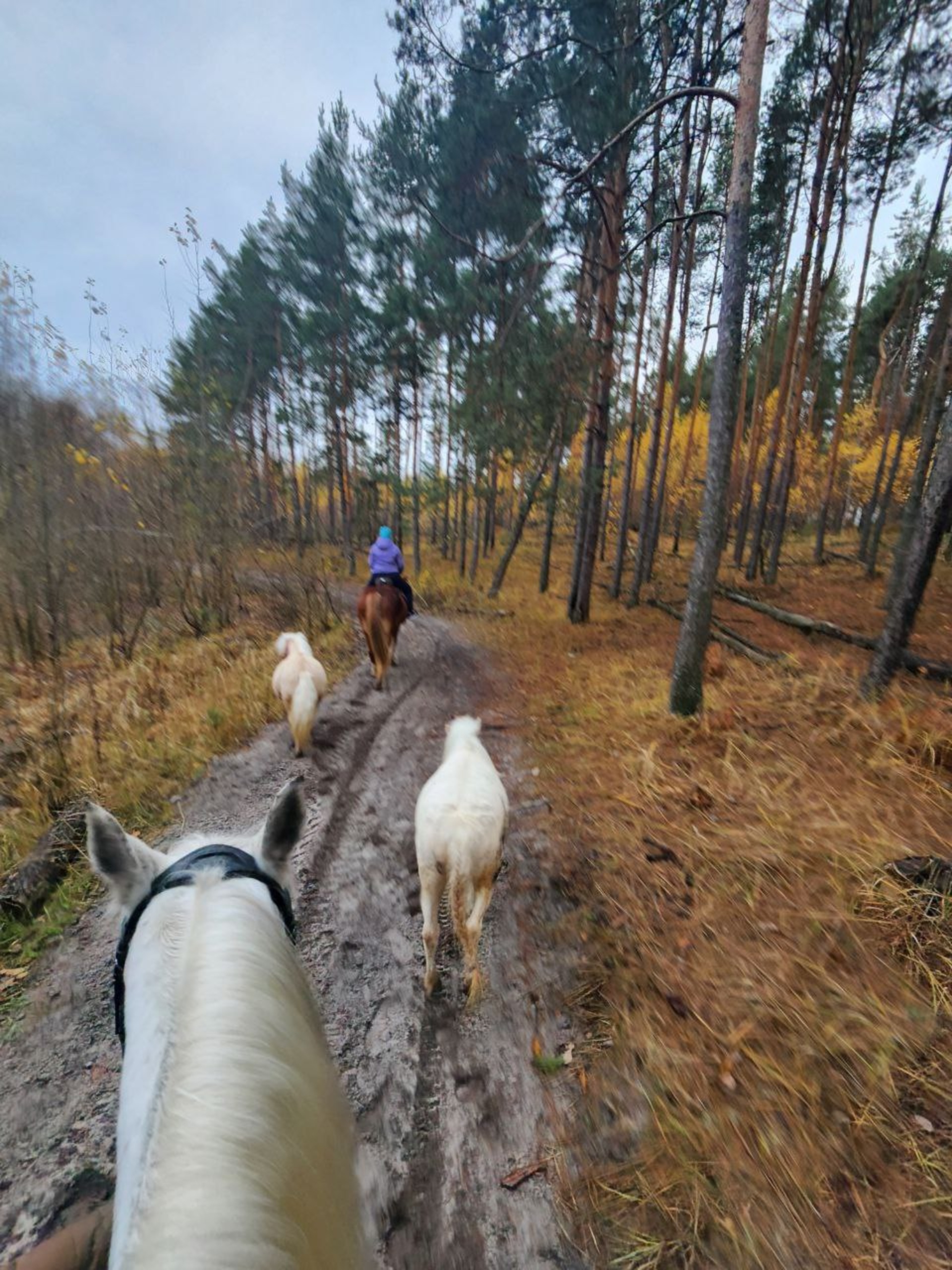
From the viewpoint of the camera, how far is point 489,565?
2422 centimetres

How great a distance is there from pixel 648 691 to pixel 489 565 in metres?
17.3

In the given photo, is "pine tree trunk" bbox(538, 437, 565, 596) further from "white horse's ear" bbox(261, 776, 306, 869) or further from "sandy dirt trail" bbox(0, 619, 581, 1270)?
"white horse's ear" bbox(261, 776, 306, 869)

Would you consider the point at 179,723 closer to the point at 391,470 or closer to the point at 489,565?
the point at 391,470

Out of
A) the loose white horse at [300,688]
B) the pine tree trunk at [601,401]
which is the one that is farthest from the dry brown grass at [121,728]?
the pine tree trunk at [601,401]

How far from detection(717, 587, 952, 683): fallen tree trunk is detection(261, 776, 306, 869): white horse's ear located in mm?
6207

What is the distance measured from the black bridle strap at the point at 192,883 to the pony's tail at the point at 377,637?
6.75 m

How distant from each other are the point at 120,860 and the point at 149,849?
2.9 inches

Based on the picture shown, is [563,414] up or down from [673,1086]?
up

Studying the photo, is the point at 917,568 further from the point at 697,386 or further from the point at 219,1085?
the point at 697,386

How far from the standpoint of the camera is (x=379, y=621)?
8.37 meters

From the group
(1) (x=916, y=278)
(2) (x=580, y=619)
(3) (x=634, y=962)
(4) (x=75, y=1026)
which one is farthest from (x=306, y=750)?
(1) (x=916, y=278)

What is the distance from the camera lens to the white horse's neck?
0.81 m

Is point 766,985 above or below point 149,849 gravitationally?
below

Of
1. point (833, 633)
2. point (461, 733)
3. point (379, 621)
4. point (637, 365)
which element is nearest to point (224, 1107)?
point (461, 733)
